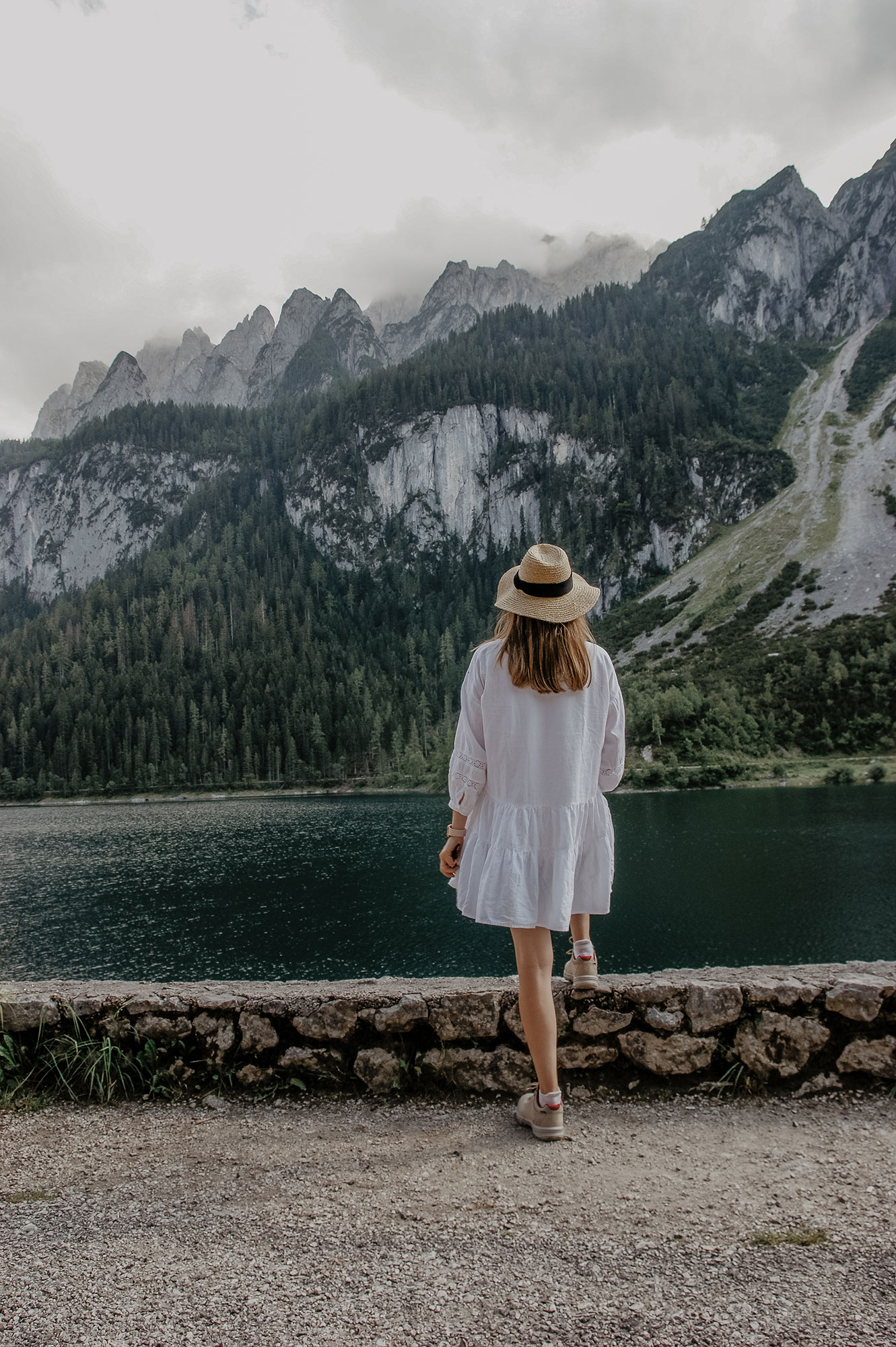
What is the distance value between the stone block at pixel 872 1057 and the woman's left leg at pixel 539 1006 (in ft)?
5.59

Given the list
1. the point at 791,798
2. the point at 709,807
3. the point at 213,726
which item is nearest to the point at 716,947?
the point at 709,807

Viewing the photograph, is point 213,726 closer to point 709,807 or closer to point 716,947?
point 709,807

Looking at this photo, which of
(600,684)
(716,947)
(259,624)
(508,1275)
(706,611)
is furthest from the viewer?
(259,624)

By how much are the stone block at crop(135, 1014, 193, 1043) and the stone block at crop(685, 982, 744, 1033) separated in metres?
3.04

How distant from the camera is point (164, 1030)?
4426mm

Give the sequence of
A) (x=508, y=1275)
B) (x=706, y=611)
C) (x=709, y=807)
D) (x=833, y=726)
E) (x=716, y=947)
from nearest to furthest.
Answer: (x=508, y=1275) < (x=716, y=947) < (x=709, y=807) < (x=833, y=726) < (x=706, y=611)

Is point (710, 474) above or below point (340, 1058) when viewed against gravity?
above

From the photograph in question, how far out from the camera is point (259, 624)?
524 feet

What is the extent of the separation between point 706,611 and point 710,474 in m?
65.2

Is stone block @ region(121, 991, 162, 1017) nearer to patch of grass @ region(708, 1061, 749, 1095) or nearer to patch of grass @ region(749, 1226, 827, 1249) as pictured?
patch of grass @ region(708, 1061, 749, 1095)

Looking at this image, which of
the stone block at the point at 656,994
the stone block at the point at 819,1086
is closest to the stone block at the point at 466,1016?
the stone block at the point at 656,994

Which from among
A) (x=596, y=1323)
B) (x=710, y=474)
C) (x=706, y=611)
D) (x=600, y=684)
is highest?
(x=710, y=474)

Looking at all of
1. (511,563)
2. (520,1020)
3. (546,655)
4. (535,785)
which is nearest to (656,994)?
(520,1020)

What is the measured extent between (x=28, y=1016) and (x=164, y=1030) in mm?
924
